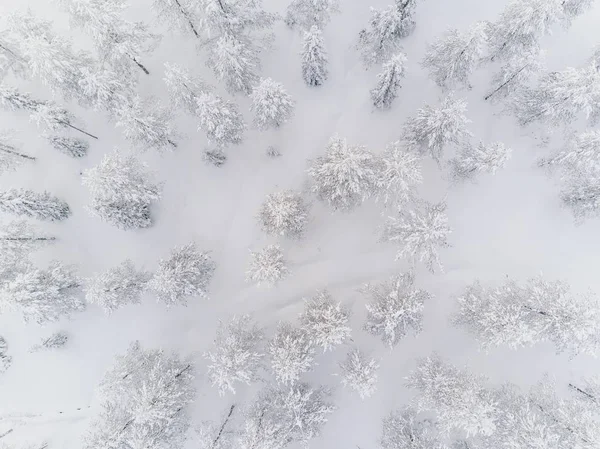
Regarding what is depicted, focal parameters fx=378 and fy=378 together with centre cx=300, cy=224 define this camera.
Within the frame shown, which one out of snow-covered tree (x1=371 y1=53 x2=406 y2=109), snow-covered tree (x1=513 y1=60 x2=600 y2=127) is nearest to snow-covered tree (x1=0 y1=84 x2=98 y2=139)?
snow-covered tree (x1=371 y1=53 x2=406 y2=109)

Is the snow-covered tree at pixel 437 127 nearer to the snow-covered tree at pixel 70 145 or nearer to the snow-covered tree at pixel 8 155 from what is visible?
the snow-covered tree at pixel 70 145

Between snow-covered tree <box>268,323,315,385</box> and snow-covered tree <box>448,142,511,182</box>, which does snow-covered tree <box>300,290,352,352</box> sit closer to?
snow-covered tree <box>268,323,315,385</box>

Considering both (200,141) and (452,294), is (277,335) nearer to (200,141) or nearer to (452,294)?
(452,294)

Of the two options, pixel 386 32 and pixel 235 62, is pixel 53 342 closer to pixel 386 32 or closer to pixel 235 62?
pixel 235 62

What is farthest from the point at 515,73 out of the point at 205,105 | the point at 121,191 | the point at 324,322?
the point at 121,191

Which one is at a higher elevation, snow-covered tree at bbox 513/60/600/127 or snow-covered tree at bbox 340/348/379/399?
snow-covered tree at bbox 513/60/600/127

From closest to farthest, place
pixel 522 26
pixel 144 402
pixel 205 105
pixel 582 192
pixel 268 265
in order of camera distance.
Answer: pixel 144 402, pixel 205 105, pixel 522 26, pixel 268 265, pixel 582 192

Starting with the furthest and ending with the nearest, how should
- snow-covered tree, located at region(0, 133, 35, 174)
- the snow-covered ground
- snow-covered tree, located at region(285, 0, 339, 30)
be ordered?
the snow-covered ground
snow-covered tree, located at region(0, 133, 35, 174)
snow-covered tree, located at region(285, 0, 339, 30)
